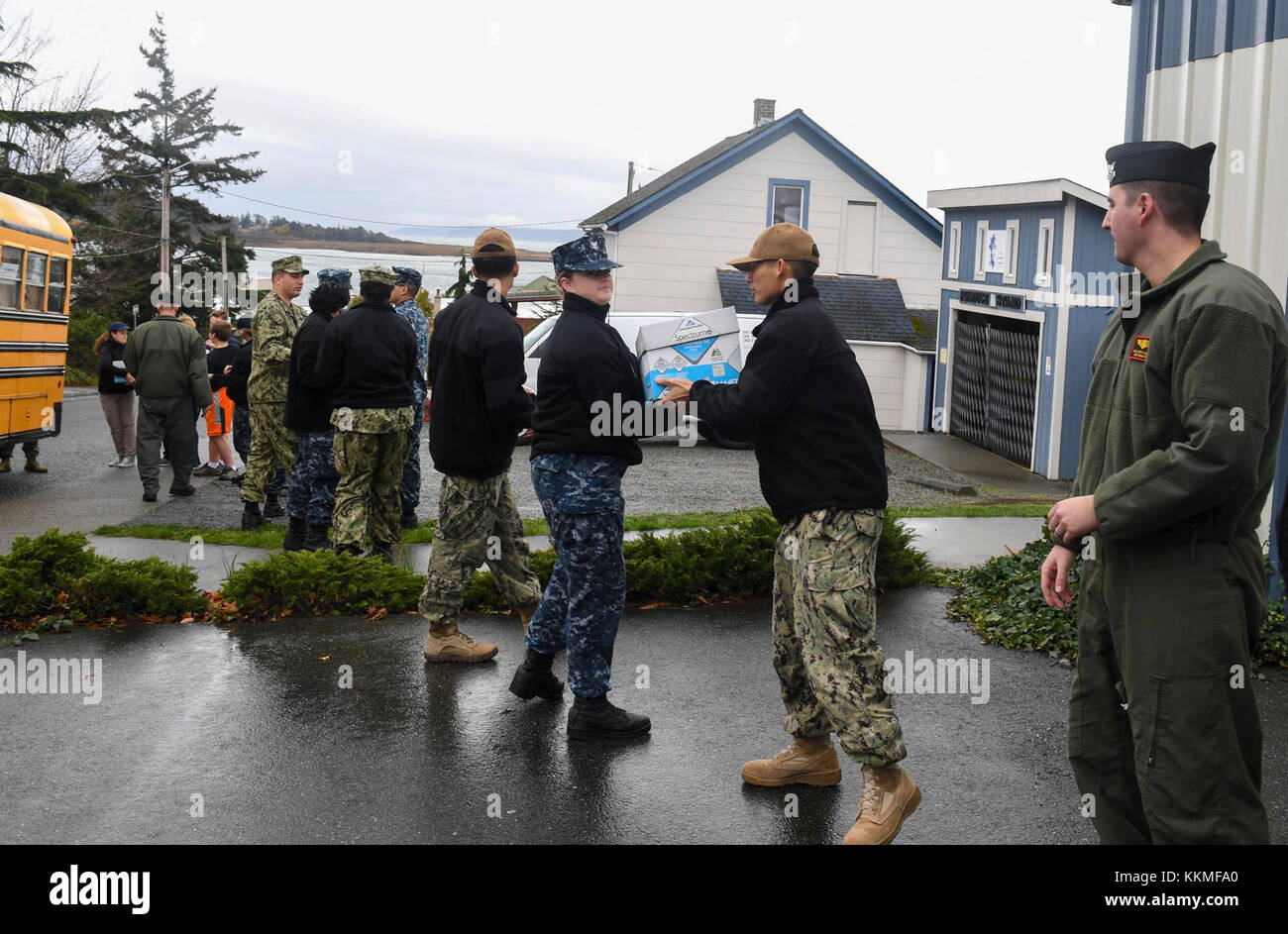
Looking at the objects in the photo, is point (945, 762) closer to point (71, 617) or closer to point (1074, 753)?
point (1074, 753)

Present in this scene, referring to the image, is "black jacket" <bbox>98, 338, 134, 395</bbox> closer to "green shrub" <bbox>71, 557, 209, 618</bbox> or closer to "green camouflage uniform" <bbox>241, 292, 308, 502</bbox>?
"green camouflage uniform" <bbox>241, 292, 308, 502</bbox>

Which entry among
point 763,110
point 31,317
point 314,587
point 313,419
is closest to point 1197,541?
point 314,587

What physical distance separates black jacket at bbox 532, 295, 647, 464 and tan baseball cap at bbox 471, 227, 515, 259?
1139mm

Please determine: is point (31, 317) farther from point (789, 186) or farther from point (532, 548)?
point (789, 186)

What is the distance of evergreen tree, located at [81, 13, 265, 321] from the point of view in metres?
44.8

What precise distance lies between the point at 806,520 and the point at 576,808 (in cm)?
143

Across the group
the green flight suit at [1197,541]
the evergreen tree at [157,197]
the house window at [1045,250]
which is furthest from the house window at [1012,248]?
the evergreen tree at [157,197]

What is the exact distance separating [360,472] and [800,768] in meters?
4.69

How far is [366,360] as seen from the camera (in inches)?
335

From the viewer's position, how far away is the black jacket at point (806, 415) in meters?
4.42

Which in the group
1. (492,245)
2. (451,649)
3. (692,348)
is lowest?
(451,649)

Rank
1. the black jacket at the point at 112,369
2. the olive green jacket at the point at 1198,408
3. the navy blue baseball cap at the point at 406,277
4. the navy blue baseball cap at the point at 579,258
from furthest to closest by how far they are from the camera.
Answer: the black jacket at the point at 112,369 → the navy blue baseball cap at the point at 406,277 → the navy blue baseball cap at the point at 579,258 → the olive green jacket at the point at 1198,408

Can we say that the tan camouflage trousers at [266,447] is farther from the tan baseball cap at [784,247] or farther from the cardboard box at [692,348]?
the tan baseball cap at [784,247]

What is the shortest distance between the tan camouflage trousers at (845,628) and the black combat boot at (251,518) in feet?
24.9
